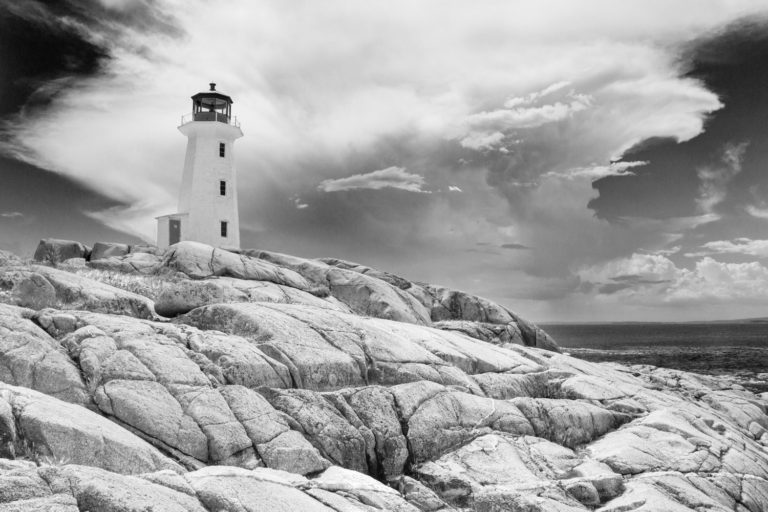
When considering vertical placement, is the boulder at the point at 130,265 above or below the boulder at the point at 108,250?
below

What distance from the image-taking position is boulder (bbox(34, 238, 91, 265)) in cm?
4553

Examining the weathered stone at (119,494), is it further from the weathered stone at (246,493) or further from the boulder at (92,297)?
the boulder at (92,297)

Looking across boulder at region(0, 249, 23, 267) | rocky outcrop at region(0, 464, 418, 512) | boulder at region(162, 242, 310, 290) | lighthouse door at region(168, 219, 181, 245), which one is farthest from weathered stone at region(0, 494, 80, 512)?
lighthouse door at region(168, 219, 181, 245)

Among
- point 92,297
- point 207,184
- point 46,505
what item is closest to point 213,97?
point 207,184

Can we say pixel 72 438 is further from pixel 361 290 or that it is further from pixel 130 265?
pixel 361 290

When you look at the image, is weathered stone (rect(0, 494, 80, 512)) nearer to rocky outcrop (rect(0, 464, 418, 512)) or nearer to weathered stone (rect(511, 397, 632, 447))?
rocky outcrop (rect(0, 464, 418, 512))

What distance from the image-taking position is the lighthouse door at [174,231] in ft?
157

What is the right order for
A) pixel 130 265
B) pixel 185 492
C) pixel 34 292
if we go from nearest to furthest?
pixel 185 492
pixel 34 292
pixel 130 265

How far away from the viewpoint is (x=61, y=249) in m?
46.4

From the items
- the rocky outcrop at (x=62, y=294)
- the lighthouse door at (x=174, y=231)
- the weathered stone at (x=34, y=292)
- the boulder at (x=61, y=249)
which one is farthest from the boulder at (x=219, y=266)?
the boulder at (x=61, y=249)

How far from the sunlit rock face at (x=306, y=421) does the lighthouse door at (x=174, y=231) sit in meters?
27.2

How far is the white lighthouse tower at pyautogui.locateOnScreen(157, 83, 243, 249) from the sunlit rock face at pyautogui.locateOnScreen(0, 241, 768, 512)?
26532 mm

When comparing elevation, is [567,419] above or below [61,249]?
below

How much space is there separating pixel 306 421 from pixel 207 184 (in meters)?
37.6
